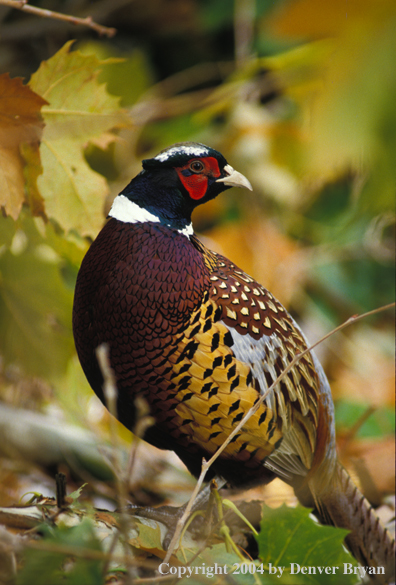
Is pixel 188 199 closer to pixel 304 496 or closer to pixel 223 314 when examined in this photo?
pixel 223 314

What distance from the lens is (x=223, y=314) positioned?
1035 mm

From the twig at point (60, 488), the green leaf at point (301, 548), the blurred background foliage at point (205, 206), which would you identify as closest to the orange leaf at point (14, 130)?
the blurred background foliage at point (205, 206)

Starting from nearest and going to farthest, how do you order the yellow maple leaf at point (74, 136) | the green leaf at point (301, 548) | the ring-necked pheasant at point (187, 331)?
1. the green leaf at point (301, 548)
2. the ring-necked pheasant at point (187, 331)
3. the yellow maple leaf at point (74, 136)

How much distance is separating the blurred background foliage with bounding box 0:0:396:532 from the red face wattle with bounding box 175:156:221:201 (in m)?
0.16

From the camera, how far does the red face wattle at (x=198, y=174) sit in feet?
3.22

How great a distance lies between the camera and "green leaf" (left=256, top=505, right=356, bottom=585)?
0.83 metres

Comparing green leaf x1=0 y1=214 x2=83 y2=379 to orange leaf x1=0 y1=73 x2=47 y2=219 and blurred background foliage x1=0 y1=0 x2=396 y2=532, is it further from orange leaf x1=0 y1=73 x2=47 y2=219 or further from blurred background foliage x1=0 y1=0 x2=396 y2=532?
orange leaf x1=0 y1=73 x2=47 y2=219

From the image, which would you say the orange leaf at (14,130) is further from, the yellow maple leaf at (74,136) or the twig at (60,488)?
→ the twig at (60,488)

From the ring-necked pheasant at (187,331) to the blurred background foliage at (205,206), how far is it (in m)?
0.19

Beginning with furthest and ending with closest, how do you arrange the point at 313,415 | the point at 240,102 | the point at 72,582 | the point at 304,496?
the point at 240,102, the point at 304,496, the point at 313,415, the point at 72,582

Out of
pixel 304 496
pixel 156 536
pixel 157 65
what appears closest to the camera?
pixel 156 536

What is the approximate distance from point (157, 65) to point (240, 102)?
68 centimetres

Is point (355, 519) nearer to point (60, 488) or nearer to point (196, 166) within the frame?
point (60, 488)

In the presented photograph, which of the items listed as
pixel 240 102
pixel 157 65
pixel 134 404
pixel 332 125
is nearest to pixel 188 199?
pixel 134 404
